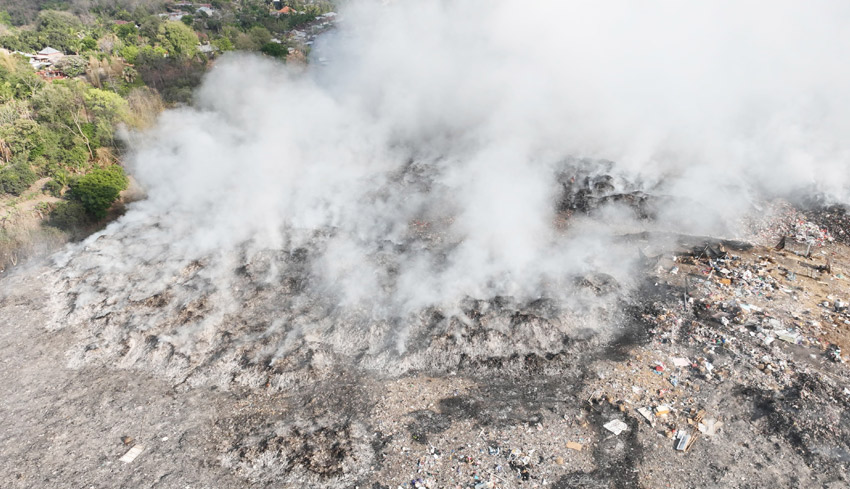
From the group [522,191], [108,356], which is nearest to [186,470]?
[108,356]

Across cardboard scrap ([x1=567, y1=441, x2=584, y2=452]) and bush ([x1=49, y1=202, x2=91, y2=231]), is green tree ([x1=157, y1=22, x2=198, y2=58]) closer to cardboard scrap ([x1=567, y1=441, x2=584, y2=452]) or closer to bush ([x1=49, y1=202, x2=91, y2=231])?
bush ([x1=49, y1=202, x2=91, y2=231])

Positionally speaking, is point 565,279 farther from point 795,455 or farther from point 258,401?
point 258,401

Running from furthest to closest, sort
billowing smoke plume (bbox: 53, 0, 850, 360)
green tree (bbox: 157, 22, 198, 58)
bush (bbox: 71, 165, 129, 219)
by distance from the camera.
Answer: green tree (bbox: 157, 22, 198, 58)
bush (bbox: 71, 165, 129, 219)
billowing smoke plume (bbox: 53, 0, 850, 360)

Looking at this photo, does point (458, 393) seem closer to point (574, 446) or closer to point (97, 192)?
point (574, 446)

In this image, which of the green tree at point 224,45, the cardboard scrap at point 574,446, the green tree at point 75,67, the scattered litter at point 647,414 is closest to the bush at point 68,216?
the cardboard scrap at point 574,446

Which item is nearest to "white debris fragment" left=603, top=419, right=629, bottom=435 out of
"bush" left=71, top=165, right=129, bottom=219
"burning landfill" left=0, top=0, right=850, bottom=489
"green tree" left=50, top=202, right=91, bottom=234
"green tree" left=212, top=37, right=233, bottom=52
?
"burning landfill" left=0, top=0, right=850, bottom=489

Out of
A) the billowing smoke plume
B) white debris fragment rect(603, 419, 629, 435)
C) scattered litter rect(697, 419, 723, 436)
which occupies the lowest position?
white debris fragment rect(603, 419, 629, 435)

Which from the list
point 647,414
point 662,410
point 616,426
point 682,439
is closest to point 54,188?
point 616,426
